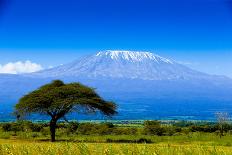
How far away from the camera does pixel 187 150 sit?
6.72 m

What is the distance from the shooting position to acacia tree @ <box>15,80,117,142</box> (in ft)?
112

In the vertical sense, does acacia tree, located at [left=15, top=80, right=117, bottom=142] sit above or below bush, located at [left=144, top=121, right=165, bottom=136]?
above

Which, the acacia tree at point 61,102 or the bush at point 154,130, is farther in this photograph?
the bush at point 154,130

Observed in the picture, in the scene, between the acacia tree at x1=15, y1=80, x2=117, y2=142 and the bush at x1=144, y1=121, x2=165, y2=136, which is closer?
the acacia tree at x1=15, y1=80, x2=117, y2=142

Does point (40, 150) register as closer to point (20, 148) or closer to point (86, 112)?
point (20, 148)

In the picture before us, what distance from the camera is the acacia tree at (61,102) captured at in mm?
34188

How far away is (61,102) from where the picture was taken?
33.7 meters

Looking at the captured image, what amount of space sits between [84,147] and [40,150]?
1.93 feet

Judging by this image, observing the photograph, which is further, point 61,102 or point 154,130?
point 154,130

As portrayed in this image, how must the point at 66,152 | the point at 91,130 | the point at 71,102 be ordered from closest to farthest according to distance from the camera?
1. the point at 66,152
2. the point at 71,102
3. the point at 91,130

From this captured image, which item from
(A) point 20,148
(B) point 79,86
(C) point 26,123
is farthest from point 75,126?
(A) point 20,148

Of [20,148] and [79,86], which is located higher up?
[79,86]

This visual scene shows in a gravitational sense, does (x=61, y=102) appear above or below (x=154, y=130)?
above

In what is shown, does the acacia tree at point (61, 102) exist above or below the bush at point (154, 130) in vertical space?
above
